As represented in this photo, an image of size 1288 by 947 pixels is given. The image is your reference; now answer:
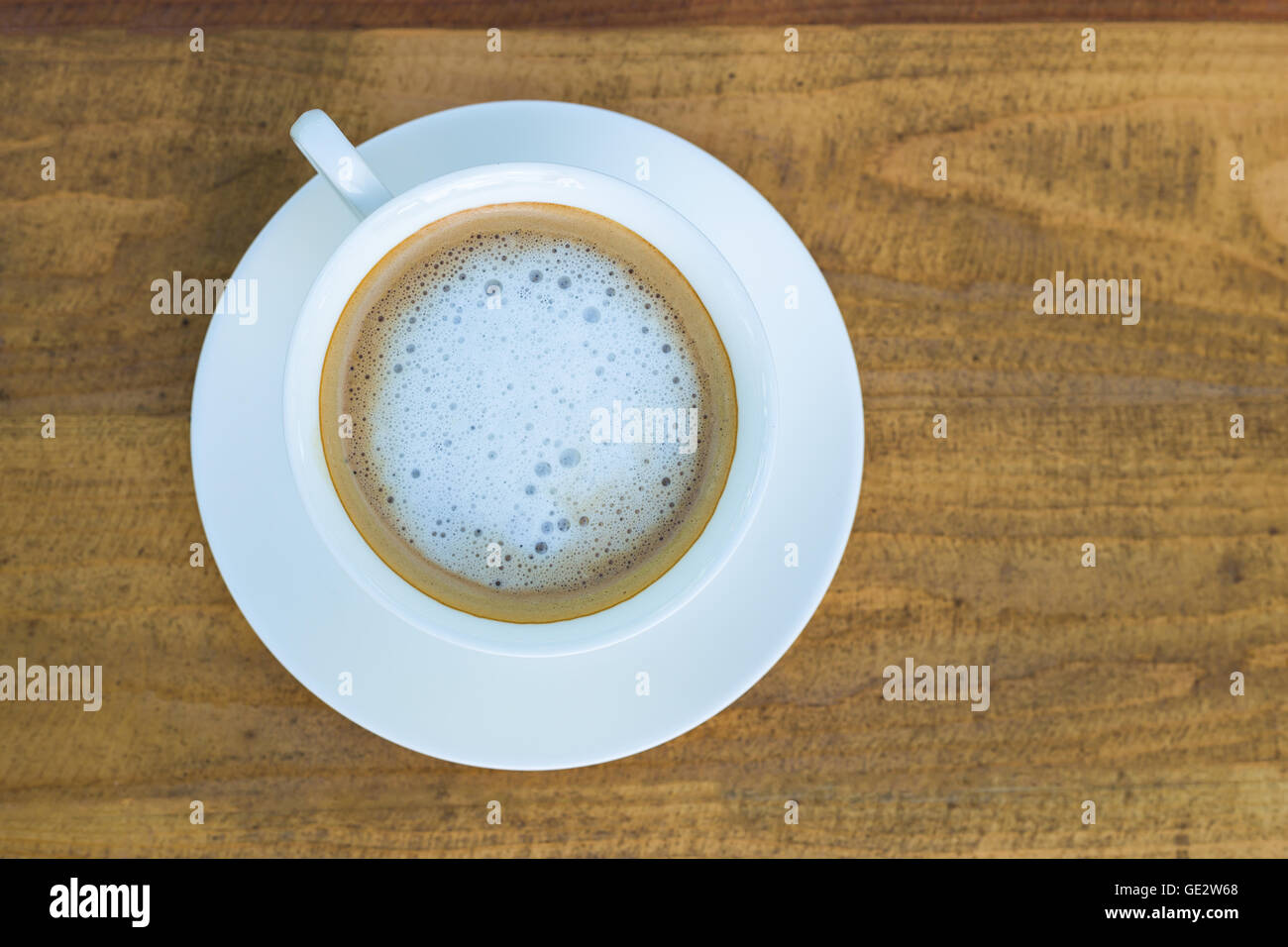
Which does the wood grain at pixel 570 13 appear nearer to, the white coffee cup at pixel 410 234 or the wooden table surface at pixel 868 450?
the wooden table surface at pixel 868 450

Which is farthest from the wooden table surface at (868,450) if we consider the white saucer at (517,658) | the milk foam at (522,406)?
the milk foam at (522,406)

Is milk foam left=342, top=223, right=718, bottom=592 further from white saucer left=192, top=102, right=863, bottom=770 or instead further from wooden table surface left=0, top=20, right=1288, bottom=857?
wooden table surface left=0, top=20, right=1288, bottom=857

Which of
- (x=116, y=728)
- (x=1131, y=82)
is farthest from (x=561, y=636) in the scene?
(x=1131, y=82)

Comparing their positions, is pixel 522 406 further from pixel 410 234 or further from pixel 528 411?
pixel 410 234

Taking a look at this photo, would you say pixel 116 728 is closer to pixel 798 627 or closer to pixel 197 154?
pixel 197 154

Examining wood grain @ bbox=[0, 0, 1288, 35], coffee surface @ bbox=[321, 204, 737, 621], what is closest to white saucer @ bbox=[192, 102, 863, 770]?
coffee surface @ bbox=[321, 204, 737, 621]

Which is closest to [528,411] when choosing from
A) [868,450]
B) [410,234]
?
[410,234]
